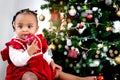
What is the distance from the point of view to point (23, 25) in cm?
229

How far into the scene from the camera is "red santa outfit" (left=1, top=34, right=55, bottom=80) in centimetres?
216

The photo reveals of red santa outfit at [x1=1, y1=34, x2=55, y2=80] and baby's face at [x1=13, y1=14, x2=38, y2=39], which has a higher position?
baby's face at [x1=13, y1=14, x2=38, y2=39]

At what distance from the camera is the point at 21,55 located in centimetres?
214

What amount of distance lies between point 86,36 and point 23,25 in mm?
699

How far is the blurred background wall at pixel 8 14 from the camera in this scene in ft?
9.22

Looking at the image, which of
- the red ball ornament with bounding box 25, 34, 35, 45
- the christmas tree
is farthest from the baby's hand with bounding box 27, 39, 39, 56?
the christmas tree

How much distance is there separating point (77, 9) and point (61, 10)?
0.15 meters

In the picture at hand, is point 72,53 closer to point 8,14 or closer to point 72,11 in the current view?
point 72,11

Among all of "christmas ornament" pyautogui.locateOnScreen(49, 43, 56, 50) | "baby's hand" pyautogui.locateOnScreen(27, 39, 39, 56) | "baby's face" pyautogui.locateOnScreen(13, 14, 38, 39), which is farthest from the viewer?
"christmas ornament" pyautogui.locateOnScreen(49, 43, 56, 50)

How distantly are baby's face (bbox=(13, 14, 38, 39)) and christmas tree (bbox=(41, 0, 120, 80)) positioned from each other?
0.53 meters

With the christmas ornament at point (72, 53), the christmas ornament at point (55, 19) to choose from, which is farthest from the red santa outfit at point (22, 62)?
the christmas ornament at point (55, 19)

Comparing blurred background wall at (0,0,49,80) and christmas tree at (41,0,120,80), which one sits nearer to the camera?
christmas tree at (41,0,120,80)

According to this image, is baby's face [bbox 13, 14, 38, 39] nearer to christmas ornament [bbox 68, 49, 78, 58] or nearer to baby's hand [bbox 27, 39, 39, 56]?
baby's hand [bbox 27, 39, 39, 56]

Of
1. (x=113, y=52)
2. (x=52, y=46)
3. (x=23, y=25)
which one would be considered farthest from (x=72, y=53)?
(x=23, y=25)
